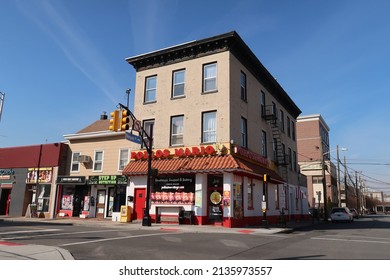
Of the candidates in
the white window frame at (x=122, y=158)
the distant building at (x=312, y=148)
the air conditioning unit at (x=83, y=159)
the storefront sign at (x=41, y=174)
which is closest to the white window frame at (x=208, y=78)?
the white window frame at (x=122, y=158)

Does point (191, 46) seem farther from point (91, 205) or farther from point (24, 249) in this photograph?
point (24, 249)

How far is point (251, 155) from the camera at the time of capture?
23.2 metres

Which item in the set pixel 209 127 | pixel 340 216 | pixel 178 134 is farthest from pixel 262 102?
pixel 340 216

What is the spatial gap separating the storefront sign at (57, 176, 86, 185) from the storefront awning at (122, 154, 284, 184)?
6267mm

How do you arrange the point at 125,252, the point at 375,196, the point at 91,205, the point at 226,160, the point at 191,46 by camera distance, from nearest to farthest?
the point at 125,252 → the point at 226,160 → the point at 191,46 → the point at 91,205 → the point at 375,196

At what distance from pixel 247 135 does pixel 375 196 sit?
153m

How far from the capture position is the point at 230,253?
9.34 meters

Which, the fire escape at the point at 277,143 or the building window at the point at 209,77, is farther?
the fire escape at the point at 277,143

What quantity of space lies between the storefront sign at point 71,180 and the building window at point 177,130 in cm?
947

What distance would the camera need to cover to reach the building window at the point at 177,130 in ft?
75.8

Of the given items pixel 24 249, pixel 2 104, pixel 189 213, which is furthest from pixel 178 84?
pixel 24 249

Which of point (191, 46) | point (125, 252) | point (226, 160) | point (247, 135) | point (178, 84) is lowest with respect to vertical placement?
point (125, 252)

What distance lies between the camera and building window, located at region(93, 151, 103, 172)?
91.9 feet

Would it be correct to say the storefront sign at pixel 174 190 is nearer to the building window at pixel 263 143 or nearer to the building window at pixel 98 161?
the building window at pixel 98 161
